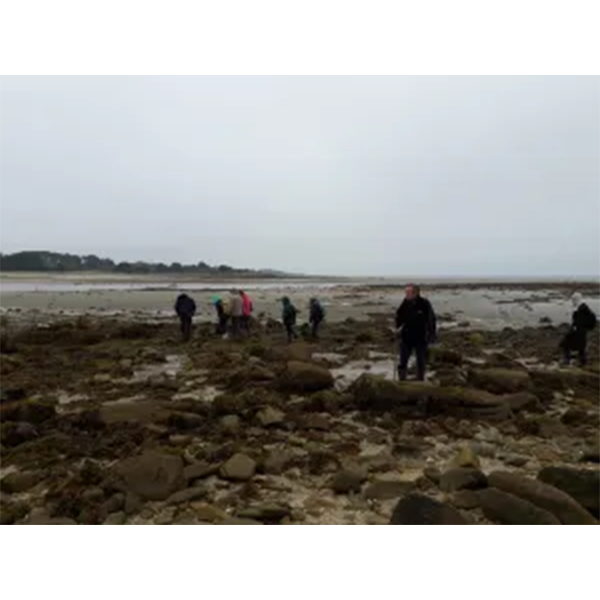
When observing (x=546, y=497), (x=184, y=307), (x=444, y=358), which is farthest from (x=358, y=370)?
(x=546, y=497)

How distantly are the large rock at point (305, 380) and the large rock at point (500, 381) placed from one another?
118 inches

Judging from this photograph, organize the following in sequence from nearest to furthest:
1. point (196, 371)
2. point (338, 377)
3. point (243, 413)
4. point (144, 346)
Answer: point (243, 413), point (338, 377), point (196, 371), point (144, 346)

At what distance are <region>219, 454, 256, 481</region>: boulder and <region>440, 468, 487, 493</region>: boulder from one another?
2241mm

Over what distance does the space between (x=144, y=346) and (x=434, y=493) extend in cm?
1299

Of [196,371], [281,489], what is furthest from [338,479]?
[196,371]

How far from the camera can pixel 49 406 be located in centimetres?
852

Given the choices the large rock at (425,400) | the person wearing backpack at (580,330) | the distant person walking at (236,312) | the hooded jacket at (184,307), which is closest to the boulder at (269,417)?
the large rock at (425,400)

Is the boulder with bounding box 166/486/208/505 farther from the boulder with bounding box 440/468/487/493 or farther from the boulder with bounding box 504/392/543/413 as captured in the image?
the boulder with bounding box 504/392/543/413

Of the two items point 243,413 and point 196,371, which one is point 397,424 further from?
point 196,371

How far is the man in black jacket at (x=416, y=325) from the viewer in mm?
9992

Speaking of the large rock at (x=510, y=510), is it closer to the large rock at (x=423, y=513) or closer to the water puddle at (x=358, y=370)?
the large rock at (x=423, y=513)

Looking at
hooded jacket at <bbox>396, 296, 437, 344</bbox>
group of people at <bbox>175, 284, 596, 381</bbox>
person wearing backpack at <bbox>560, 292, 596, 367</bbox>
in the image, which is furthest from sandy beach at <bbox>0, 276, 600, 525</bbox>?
hooded jacket at <bbox>396, 296, 437, 344</bbox>

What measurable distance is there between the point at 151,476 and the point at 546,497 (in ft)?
13.6

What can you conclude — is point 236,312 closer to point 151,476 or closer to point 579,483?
point 151,476
